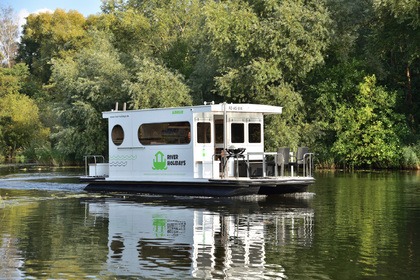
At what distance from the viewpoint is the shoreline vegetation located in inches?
1747

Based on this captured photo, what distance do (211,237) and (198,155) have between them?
1012cm

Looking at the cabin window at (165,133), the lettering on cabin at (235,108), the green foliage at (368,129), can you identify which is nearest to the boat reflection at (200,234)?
the cabin window at (165,133)

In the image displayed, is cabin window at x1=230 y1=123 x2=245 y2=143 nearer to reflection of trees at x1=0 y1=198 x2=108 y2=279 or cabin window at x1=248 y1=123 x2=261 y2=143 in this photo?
cabin window at x1=248 y1=123 x2=261 y2=143

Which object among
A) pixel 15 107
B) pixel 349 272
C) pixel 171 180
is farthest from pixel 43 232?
pixel 15 107

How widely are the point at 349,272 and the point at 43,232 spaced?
26.2 feet

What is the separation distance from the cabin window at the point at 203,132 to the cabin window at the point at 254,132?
1.88 m

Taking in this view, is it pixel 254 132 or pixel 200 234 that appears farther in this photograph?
pixel 254 132

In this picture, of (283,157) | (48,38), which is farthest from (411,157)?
(48,38)

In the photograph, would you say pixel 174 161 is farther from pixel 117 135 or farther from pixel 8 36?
pixel 8 36

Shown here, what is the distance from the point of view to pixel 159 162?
27250 millimetres

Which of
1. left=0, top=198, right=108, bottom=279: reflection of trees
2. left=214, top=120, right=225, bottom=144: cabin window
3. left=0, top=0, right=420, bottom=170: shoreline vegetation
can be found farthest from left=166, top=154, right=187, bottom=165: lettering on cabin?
left=0, top=0, right=420, bottom=170: shoreline vegetation

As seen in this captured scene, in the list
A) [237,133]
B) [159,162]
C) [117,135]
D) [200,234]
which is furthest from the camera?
[117,135]

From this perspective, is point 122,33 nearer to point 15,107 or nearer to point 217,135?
point 15,107

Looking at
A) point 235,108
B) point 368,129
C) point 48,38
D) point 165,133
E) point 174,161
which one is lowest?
point 174,161
